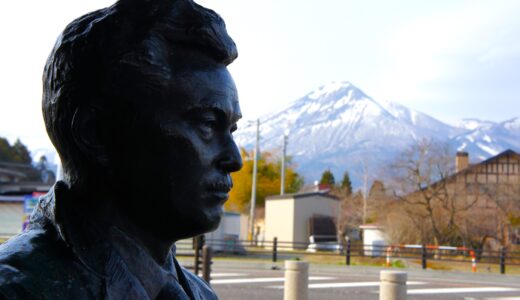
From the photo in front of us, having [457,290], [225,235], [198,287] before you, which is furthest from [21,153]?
[198,287]

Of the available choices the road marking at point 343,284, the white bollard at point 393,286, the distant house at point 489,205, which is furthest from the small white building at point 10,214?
the white bollard at point 393,286

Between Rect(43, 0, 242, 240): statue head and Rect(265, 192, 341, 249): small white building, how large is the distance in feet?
98.7

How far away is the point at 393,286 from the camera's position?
6.81m

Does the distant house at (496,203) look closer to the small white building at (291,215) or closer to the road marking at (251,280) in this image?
the small white building at (291,215)

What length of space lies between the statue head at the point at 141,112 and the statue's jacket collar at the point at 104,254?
0.05 metres

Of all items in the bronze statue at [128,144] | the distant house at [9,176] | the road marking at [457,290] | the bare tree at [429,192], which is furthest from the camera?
the distant house at [9,176]

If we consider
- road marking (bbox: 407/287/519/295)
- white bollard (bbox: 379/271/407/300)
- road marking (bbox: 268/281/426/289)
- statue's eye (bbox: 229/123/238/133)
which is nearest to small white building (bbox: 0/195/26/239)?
road marking (bbox: 268/281/426/289)

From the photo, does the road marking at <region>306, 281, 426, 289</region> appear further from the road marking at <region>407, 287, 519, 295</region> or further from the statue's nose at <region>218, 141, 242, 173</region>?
the statue's nose at <region>218, 141, 242, 173</region>

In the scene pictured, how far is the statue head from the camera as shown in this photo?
4.47 ft

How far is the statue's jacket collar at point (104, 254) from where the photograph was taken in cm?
132

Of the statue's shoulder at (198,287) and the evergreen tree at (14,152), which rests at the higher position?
the evergreen tree at (14,152)

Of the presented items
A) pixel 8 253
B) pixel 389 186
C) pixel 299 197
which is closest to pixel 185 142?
pixel 8 253

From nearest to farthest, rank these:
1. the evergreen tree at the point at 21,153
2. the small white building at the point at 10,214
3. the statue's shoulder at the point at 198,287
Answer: the statue's shoulder at the point at 198,287, the small white building at the point at 10,214, the evergreen tree at the point at 21,153

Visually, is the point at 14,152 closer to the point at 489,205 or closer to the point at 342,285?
the point at 489,205
